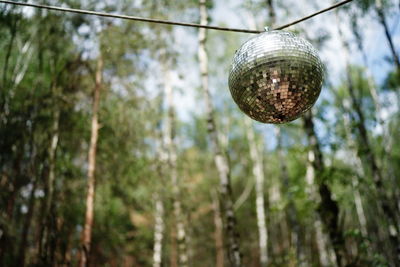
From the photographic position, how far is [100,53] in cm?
740

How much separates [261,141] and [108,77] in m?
8.53

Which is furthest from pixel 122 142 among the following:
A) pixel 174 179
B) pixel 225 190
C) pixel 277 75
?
pixel 277 75

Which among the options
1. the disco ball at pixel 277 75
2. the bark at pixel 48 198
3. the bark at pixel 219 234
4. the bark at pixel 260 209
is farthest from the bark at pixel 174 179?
the disco ball at pixel 277 75

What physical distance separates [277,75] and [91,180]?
5926 mm

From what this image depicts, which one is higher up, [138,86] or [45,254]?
[138,86]

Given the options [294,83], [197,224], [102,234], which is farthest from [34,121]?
[197,224]

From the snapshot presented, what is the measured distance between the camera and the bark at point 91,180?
6046 mm

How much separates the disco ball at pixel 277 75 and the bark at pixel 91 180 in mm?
5446

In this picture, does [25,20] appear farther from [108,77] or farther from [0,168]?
[0,168]

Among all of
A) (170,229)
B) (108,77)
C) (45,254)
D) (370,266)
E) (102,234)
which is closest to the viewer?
(370,266)

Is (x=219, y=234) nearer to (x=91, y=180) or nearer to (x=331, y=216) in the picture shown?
(x=91, y=180)

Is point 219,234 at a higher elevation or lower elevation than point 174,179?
lower

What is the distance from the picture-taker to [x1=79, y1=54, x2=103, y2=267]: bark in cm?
605

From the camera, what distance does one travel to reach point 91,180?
A: 669 cm
